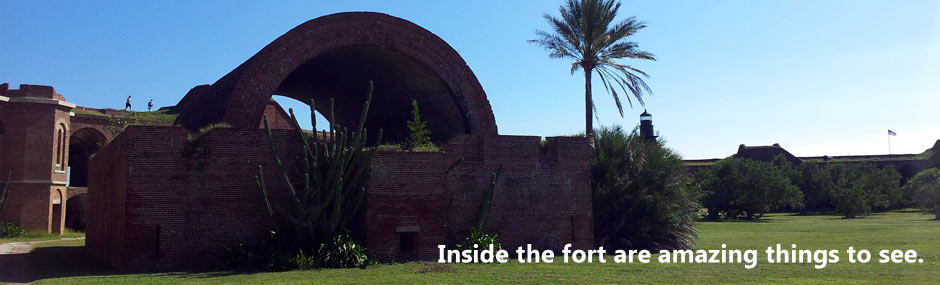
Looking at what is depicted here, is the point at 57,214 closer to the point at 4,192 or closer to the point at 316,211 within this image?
the point at 4,192

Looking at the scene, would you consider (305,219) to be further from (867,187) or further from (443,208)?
(867,187)

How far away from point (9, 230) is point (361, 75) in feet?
64.2

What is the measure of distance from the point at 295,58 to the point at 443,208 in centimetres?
511

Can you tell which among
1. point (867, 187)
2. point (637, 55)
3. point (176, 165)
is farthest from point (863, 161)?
point (176, 165)

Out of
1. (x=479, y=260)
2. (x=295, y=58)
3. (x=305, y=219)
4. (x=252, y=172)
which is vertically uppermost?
(x=295, y=58)

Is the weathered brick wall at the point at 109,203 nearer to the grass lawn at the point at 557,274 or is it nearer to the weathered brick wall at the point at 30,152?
the grass lawn at the point at 557,274

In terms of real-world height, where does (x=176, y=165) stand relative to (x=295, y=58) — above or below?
below

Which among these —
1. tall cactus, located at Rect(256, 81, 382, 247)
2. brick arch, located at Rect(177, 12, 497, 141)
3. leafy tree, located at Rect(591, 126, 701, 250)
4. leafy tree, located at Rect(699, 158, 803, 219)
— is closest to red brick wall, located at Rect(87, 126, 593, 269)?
tall cactus, located at Rect(256, 81, 382, 247)

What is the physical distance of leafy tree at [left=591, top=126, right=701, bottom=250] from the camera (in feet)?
59.7

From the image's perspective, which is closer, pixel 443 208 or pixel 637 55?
pixel 443 208

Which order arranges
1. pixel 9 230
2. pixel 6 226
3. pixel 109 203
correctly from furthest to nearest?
pixel 6 226
pixel 9 230
pixel 109 203

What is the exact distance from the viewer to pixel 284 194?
14344 millimetres

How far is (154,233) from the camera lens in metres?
13.3

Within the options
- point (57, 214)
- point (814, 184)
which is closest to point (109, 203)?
point (57, 214)
